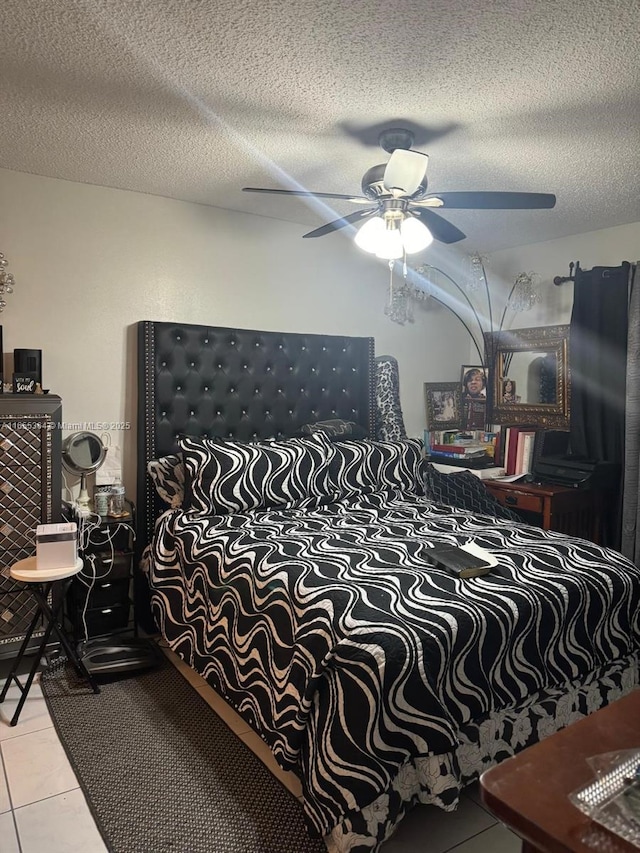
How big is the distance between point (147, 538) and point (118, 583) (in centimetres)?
33

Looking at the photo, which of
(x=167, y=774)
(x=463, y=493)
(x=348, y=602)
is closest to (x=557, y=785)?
(x=348, y=602)

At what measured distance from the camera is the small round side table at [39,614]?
243cm

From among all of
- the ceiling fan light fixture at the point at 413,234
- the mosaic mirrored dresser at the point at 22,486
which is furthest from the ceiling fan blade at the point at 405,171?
the mosaic mirrored dresser at the point at 22,486

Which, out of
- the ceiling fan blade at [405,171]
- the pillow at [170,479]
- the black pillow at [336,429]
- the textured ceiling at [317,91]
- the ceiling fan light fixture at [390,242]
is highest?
the textured ceiling at [317,91]

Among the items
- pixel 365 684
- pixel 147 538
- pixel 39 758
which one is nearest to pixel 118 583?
pixel 147 538

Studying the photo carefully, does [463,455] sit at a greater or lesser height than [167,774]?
greater

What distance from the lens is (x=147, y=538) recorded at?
3.30 meters

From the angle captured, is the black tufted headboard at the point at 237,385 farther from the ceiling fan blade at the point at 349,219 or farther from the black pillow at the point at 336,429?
the ceiling fan blade at the point at 349,219

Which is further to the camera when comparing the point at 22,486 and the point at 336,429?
the point at 336,429

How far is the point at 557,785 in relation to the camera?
3.18 feet

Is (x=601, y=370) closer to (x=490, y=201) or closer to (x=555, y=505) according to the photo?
(x=555, y=505)

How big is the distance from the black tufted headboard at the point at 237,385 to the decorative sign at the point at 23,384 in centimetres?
59

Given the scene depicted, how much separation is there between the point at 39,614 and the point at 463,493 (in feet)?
8.29

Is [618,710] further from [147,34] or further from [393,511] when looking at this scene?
[147,34]
